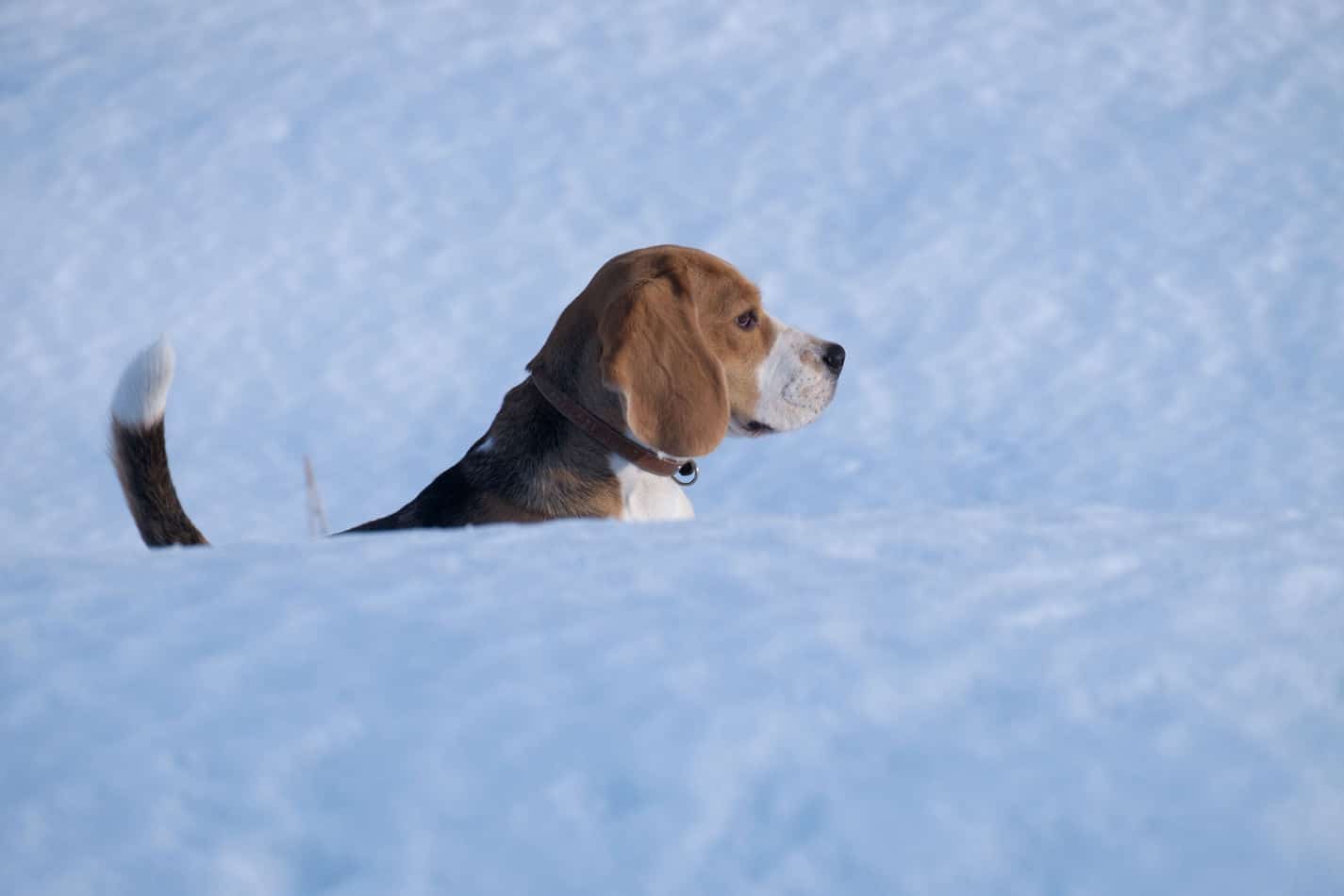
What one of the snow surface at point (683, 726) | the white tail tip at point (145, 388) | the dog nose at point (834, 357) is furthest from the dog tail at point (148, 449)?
the snow surface at point (683, 726)

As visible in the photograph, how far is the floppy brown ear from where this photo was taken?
119 inches

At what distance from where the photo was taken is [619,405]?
3072 millimetres

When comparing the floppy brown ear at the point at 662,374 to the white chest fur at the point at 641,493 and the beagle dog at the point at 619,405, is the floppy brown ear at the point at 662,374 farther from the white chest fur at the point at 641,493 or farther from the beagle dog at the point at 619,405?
the white chest fur at the point at 641,493

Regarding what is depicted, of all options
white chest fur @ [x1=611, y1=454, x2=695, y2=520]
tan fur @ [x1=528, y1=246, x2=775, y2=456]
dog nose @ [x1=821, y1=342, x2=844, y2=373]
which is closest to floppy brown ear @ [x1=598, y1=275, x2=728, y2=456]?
tan fur @ [x1=528, y1=246, x2=775, y2=456]

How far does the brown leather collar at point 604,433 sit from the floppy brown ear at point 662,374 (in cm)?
10

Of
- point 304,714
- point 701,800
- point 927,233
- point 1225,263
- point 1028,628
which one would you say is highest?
point 304,714

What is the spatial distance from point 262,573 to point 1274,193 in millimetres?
6604

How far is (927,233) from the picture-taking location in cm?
692

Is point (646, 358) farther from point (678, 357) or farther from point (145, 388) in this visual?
point (145, 388)

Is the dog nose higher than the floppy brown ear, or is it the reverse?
the floppy brown ear

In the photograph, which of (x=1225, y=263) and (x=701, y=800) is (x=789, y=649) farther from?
(x=1225, y=263)

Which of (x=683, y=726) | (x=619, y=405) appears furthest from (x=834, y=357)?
(x=683, y=726)

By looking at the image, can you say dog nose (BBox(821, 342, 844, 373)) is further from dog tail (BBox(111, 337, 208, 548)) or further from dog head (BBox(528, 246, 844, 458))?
dog tail (BBox(111, 337, 208, 548))

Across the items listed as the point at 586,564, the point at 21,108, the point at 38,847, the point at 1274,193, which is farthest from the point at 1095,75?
the point at 38,847
